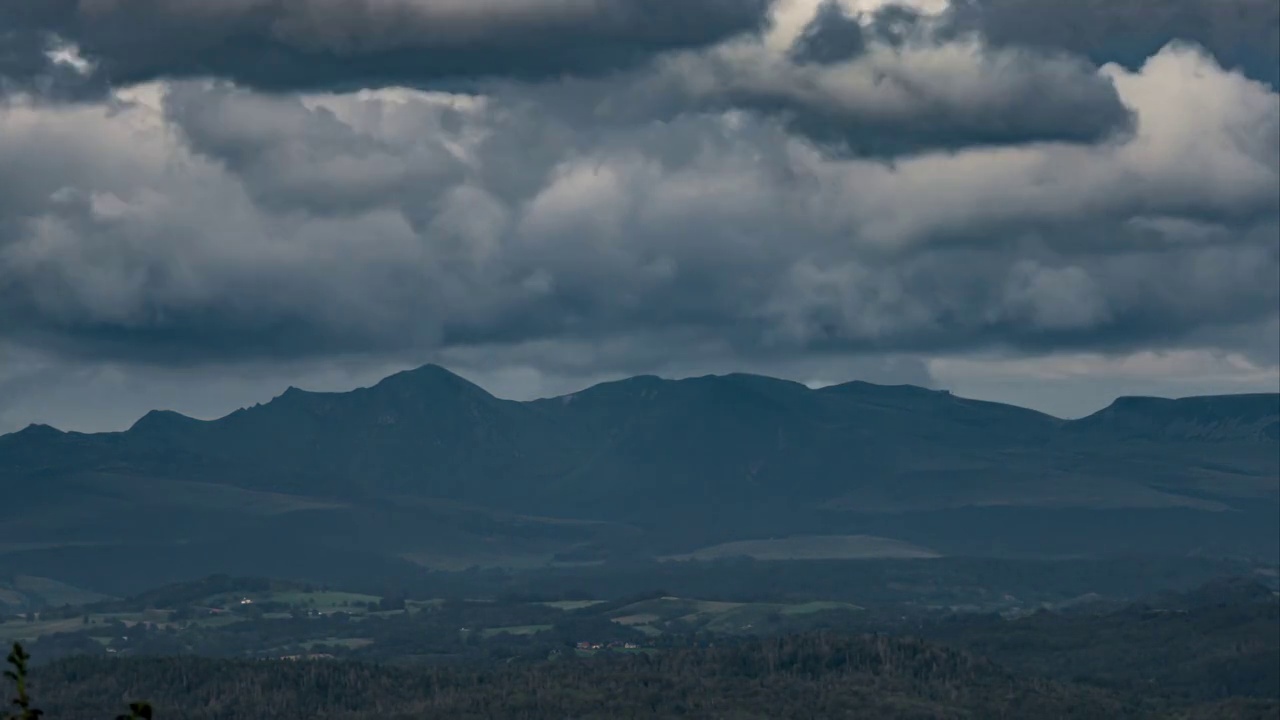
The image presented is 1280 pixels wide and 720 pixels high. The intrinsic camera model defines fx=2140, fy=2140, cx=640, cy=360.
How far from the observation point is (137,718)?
183 ft

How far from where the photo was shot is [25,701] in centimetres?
5834

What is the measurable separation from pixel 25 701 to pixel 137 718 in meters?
4.49
